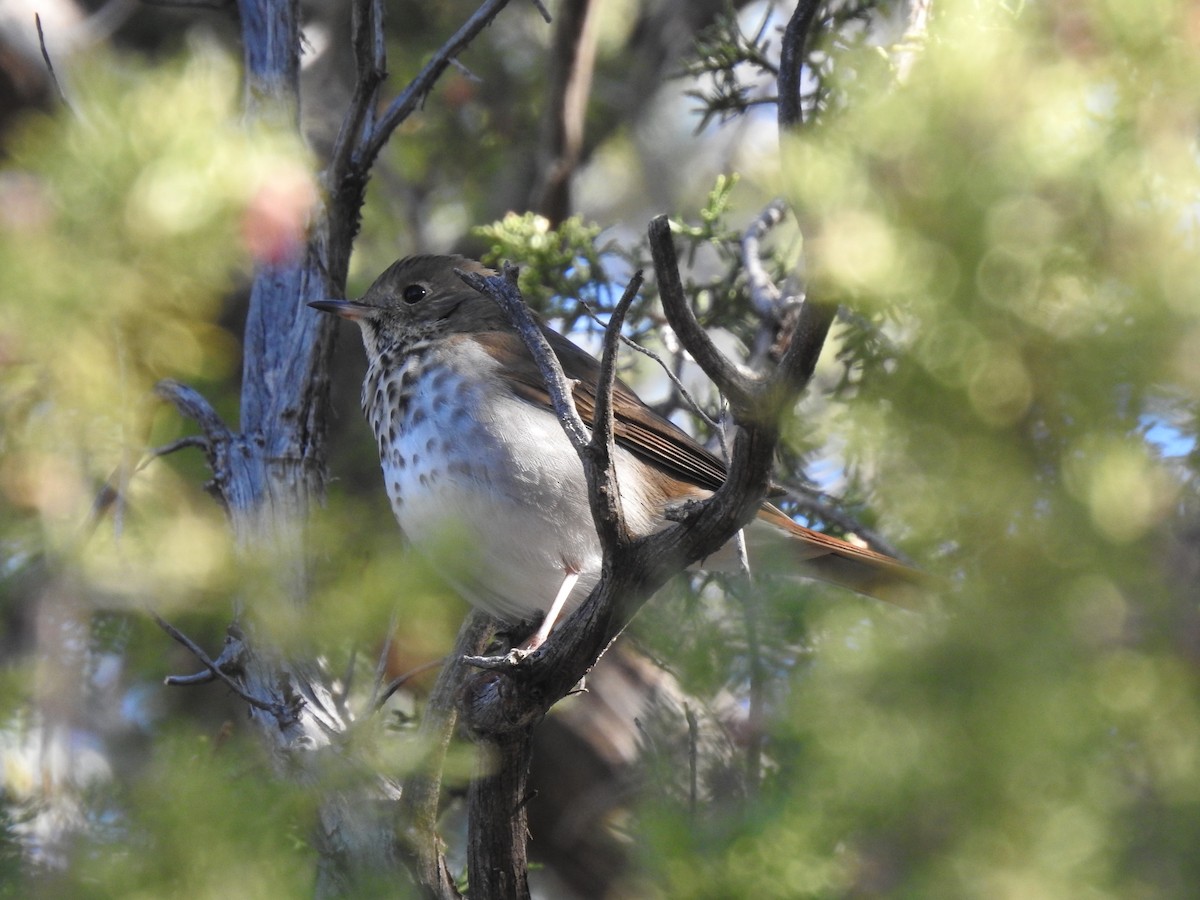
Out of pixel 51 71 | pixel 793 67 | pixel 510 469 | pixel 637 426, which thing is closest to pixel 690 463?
pixel 637 426

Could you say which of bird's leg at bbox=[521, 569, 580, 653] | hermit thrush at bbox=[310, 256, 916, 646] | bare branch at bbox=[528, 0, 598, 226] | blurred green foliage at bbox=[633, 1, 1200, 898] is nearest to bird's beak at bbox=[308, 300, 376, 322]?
hermit thrush at bbox=[310, 256, 916, 646]

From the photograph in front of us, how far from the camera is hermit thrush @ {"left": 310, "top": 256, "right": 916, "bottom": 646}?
3.55 meters

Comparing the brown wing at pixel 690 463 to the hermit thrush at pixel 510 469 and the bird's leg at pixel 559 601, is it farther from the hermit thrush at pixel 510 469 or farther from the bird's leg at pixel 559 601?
the bird's leg at pixel 559 601

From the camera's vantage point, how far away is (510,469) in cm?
355

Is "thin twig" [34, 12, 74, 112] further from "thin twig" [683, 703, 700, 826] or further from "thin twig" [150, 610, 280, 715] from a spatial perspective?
"thin twig" [683, 703, 700, 826]

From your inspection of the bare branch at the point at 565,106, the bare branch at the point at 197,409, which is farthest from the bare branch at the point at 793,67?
the bare branch at the point at 565,106

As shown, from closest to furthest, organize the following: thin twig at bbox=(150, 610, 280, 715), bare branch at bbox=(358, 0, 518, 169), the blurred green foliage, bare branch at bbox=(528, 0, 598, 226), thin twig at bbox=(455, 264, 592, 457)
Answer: the blurred green foliage → thin twig at bbox=(455, 264, 592, 457) → thin twig at bbox=(150, 610, 280, 715) → bare branch at bbox=(358, 0, 518, 169) → bare branch at bbox=(528, 0, 598, 226)

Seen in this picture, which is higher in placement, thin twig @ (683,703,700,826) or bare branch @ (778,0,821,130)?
bare branch @ (778,0,821,130)

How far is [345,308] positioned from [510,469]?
2.86 ft

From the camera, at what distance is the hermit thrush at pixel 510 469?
3.55m

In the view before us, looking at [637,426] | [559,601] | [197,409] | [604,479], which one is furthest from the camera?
[637,426]

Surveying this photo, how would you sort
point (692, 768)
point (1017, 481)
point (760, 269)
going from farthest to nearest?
point (760, 269) < point (692, 768) < point (1017, 481)

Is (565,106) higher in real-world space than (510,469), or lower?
higher

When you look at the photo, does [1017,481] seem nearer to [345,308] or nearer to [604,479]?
[604,479]
